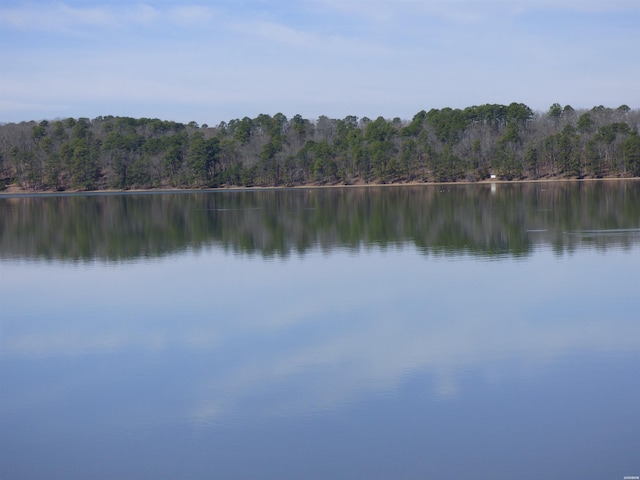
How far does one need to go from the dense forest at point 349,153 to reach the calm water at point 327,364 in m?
61.5

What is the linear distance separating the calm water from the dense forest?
61539mm

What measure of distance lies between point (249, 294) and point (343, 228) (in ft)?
51.2

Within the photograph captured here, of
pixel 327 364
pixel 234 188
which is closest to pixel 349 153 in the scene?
pixel 234 188

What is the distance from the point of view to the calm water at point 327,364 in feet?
29.2

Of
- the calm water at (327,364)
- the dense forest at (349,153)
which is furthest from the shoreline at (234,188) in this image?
the calm water at (327,364)

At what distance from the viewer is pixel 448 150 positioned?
8738 cm

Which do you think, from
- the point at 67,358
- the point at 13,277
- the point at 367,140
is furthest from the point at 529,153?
the point at 67,358

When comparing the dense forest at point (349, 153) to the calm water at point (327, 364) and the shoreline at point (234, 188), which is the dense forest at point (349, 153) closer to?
the shoreline at point (234, 188)

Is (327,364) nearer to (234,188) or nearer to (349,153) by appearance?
(349,153)

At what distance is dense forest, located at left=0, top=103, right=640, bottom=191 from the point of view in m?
85.1

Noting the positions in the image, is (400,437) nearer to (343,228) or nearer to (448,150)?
(343,228)

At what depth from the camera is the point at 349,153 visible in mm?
93562

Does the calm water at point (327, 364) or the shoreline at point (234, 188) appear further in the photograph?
the shoreline at point (234, 188)

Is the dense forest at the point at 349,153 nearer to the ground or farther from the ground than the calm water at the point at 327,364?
farther from the ground
